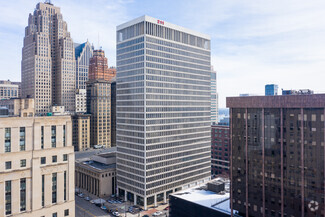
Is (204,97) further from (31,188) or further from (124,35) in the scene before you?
(31,188)

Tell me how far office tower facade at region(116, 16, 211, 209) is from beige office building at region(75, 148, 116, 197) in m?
8.20

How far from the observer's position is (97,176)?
141 m

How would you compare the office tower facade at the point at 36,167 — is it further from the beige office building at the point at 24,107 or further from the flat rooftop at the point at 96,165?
the flat rooftop at the point at 96,165

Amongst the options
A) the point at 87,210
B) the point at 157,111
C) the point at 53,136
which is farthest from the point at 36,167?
the point at 157,111

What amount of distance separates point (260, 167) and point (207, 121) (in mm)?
79315

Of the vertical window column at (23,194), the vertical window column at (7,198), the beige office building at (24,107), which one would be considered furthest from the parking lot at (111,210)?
the beige office building at (24,107)

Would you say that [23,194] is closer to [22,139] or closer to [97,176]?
[22,139]

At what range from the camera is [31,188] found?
5903 cm

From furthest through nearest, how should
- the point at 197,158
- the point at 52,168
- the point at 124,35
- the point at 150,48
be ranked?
1. the point at 197,158
2. the point at 124,35
3. the point at 150,48
4. the point at 52,168

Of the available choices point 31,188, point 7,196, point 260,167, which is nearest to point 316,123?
point 260,167

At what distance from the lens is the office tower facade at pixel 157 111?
12269 cm

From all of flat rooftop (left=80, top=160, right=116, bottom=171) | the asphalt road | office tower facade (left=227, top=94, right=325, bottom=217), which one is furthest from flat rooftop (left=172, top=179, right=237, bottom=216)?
flat rooftop (left=80, top=160, right=116, bottom=171)

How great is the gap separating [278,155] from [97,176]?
98385 mm

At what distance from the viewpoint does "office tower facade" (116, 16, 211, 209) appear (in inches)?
4830
